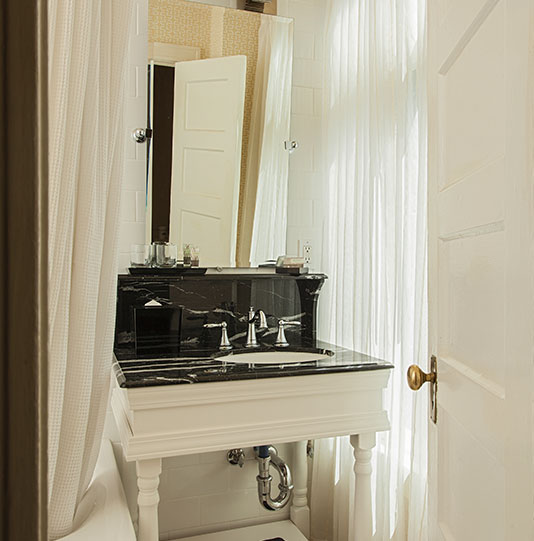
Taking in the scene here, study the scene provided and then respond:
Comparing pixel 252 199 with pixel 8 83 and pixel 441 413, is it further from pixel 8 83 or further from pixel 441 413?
pixel 8 83

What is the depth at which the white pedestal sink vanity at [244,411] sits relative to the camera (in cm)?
145

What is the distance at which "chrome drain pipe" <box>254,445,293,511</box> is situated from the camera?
76.9 inches

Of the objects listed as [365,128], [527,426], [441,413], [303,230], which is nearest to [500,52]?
[527,426]

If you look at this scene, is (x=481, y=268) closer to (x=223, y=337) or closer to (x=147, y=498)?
(x=147, y=498)

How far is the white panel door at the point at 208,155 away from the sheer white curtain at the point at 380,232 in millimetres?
437

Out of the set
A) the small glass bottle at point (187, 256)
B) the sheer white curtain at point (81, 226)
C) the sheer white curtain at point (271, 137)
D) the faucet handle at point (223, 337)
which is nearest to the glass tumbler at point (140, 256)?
the small glass bottle at point (187, 256)

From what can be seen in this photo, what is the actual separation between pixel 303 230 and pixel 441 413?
1.52 m

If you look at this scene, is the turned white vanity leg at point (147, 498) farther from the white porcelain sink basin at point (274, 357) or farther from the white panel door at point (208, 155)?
the white panel door at point (208, 155)

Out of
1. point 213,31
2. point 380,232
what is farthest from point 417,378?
point 213,31

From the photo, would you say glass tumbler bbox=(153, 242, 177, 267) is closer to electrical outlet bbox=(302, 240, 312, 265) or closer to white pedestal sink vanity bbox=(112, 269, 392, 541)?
white pedestal sink vanity bbox=(112, 269, 392, 541)

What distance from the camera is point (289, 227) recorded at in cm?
241

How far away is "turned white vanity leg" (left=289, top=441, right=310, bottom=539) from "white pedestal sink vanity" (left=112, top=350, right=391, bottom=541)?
59 cm

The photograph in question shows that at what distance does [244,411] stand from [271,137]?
1273 millimetres

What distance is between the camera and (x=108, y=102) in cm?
142
